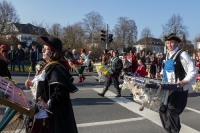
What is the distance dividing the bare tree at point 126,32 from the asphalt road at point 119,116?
200 feet

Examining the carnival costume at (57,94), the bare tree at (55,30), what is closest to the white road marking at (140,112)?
the carnival costume at (57,94)

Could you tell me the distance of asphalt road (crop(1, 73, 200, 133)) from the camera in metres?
5.36

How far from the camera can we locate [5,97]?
97.1 inches

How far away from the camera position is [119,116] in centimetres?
634

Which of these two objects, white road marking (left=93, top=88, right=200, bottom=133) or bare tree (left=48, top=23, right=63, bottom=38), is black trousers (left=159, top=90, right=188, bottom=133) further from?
bare tree (left=48, top=23, right=63, bottom=38)

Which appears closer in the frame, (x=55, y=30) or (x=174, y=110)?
(x=174, y=110)

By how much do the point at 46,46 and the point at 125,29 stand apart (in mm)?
70103

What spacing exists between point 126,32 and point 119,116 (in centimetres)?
6701

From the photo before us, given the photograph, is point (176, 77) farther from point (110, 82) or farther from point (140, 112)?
point (110, 82)

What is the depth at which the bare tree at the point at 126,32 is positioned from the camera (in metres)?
71.0

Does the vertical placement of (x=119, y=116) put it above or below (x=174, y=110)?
below

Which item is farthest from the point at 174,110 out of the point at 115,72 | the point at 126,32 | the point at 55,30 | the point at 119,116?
the point at 126,32

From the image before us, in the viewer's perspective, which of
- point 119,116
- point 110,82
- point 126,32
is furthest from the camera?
point 126,32

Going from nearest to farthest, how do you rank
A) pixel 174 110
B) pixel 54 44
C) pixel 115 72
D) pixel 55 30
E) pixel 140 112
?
pixel 54 44
pixel 174 110
pixel 140 112
pixel 115 72
pixel 55 30
